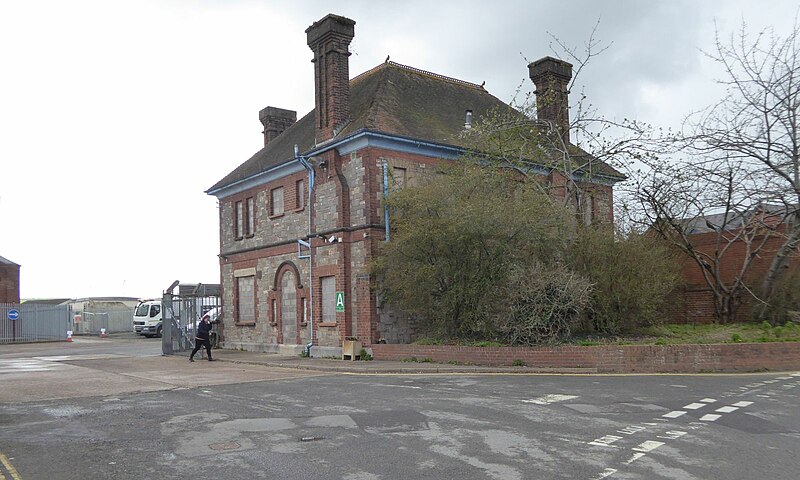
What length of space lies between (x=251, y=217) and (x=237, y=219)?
4.28 ft

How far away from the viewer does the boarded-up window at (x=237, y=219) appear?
30016 mm

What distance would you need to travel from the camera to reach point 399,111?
83.1 feet

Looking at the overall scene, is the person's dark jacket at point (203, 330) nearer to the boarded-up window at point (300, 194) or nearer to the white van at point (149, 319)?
the boarded-up window at point (300, 194)

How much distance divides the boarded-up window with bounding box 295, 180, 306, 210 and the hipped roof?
123 cm

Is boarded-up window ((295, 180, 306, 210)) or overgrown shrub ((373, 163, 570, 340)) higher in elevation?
boarded-up window ((295, 180, 306, 210))

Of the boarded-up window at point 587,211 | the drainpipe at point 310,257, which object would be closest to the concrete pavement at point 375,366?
the drainpipe at point 310,257

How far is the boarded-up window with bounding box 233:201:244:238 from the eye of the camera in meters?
Answer: 30.0

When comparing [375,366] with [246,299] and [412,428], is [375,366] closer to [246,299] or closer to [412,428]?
[412,428]

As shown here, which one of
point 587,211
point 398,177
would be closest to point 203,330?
point 398,177

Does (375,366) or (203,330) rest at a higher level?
(203,330)

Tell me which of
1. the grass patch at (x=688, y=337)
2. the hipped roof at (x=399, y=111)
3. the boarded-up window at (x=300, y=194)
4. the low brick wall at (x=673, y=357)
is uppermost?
the hipped roof at (x=399, y=111)

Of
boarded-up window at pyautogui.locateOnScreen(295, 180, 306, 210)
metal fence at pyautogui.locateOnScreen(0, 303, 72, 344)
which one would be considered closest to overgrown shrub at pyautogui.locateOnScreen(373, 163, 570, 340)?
boarded-up window at pyautogui.locateOnScreen(295, 180, 306, 210)

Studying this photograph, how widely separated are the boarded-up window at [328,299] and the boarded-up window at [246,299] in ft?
17.3

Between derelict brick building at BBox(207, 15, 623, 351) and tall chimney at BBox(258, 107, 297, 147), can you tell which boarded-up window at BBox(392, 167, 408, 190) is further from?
tall chimney at BBox(258, 107, 297, 147)
